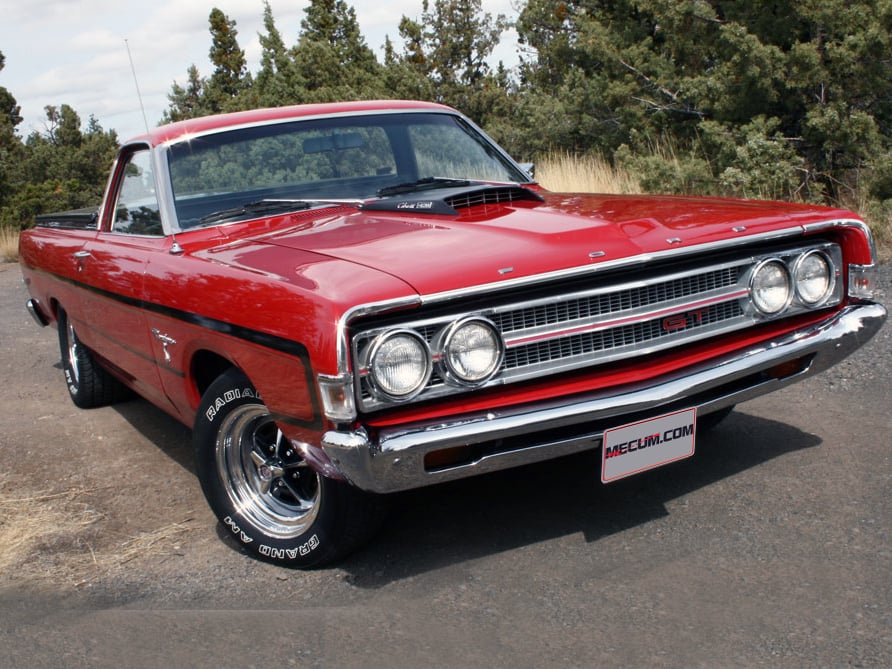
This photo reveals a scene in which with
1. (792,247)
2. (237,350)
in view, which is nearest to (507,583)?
(237,350)

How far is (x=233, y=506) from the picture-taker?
3.35 m

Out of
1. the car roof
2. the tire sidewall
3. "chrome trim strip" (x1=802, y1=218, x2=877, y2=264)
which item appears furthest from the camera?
the car roof

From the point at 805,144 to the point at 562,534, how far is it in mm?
8006

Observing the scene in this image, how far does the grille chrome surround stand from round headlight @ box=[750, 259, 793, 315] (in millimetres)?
25

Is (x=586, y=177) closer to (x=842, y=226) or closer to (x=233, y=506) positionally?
(x=842, y=226)

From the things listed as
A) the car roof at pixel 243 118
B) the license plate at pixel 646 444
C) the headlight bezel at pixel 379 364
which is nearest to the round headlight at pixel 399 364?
the headlight bezel at pixel 379 364

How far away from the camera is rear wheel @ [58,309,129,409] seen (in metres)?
5.43

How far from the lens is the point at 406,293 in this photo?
8.71 feet

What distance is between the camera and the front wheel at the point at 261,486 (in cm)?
311

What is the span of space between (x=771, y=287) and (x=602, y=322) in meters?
0.76

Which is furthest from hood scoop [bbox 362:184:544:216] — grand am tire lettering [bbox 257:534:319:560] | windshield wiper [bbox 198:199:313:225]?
grand am tire lettering [bbox 257:534:319:560]

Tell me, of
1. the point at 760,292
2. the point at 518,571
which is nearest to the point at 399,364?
the point at 518,571

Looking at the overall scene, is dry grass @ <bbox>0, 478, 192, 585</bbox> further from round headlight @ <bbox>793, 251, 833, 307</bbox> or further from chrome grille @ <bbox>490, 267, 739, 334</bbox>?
round headlight @ <bbox>793, 251, 833, 307</bbox>

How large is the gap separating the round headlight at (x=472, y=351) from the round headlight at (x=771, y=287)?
40.7 inches
